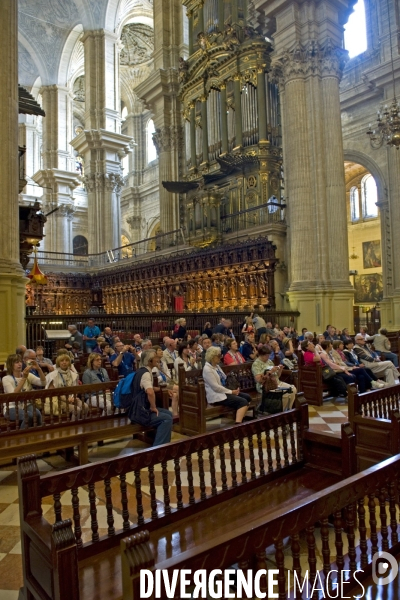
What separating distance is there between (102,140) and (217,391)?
21872 mm

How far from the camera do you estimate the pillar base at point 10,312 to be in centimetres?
832

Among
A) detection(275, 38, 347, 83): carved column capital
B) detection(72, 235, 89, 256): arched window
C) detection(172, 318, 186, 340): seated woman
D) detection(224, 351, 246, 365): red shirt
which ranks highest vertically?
detection(275, 38, 347, 83): carved column capital

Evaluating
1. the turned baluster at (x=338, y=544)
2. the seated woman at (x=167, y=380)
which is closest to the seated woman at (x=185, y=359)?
the seated woman at (x=167, y=380)

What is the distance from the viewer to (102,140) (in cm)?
2444

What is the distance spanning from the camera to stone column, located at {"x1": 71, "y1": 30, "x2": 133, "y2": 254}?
80.6 feet

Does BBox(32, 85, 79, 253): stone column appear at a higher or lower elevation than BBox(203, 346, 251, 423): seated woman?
higher

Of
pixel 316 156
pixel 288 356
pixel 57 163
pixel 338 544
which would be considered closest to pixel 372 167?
pixel 316 156

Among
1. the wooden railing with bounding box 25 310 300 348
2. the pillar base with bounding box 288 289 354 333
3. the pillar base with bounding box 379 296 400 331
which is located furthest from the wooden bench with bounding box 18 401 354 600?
the pillar base with bounding box 379 296 400 331

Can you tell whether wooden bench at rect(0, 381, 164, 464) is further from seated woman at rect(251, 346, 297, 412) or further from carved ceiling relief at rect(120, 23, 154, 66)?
carved ceiling relief at rect(120, 23, 154, 66)

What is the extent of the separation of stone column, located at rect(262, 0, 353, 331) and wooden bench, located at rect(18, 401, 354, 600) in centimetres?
1001

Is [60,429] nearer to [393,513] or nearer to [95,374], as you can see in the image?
[95,374]

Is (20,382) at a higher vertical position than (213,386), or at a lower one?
higher

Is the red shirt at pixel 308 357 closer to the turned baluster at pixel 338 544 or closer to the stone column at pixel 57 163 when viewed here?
the turned baluster at pixel 338 544

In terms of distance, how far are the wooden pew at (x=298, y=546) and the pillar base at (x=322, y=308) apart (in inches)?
428
